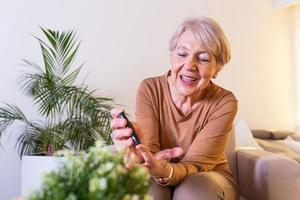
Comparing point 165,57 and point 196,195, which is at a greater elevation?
point 165,57

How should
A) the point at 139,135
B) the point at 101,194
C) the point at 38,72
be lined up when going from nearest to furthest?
1. the point at 101,194
2. the point at 139,135
3. the point at 38,72

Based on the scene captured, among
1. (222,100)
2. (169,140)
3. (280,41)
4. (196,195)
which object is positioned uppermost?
(280,41)

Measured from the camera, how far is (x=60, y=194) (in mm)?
467

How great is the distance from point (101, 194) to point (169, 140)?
860 mm

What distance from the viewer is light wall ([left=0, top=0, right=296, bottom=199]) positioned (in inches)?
82.3

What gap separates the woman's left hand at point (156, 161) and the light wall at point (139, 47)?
1.22 meters

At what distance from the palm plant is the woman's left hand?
0.87 meters

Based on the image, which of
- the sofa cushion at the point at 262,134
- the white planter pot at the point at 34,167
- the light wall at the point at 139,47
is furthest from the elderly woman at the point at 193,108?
the sofa cushion at the point at 262,134

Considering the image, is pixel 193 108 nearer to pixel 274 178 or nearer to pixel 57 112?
pixel 274 178

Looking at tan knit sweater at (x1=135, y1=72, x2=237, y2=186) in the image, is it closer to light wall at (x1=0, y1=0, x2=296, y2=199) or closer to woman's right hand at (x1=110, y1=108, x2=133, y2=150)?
woman's right hand at (x1=110, y1=108, x2=133, y2=150)

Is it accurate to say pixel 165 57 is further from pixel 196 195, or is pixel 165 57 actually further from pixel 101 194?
pixel 101 194

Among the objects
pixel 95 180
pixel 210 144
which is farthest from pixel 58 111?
pixel 95 180

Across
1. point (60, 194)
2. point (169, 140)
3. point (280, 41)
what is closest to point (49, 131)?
point (169, 140)

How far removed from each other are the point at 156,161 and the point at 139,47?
1477 mm
